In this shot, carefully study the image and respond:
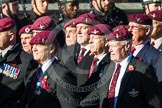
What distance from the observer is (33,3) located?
11984mm

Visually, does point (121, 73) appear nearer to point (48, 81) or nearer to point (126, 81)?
point (126, 81)

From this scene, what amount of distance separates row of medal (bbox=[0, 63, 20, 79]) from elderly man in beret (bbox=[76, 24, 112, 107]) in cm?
90

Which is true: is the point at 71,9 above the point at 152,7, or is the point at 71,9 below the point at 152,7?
above

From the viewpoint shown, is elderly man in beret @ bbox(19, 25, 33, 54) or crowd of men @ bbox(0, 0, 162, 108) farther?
elderly man in beret @ bbox(19, 25, 33, 54)

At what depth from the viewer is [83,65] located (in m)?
9.57

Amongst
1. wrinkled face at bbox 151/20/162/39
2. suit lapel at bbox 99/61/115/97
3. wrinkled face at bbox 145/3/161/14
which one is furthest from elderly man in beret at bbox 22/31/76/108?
wrinkled face at bbox 145/3/161/14

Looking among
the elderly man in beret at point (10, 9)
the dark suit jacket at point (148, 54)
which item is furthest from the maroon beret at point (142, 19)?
the elderly man in beret at point (10, 9)

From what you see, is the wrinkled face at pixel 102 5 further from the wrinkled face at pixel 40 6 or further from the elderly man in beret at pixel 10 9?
the elderly man in beret at pixel 10 9

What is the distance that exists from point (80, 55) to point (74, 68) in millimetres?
594

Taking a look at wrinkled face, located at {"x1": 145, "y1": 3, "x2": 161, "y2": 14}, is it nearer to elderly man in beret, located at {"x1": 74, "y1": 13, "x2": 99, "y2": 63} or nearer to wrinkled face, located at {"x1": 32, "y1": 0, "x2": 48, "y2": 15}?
wrinkled face, located at {"x1": 32, "y1": 0, "x2": 48, "y2": 15}

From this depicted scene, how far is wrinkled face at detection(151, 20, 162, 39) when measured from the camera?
10539mm

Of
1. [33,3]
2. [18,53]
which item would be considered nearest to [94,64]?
[18,53]

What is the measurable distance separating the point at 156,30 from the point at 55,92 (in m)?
2.64

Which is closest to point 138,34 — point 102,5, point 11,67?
point 11,67
